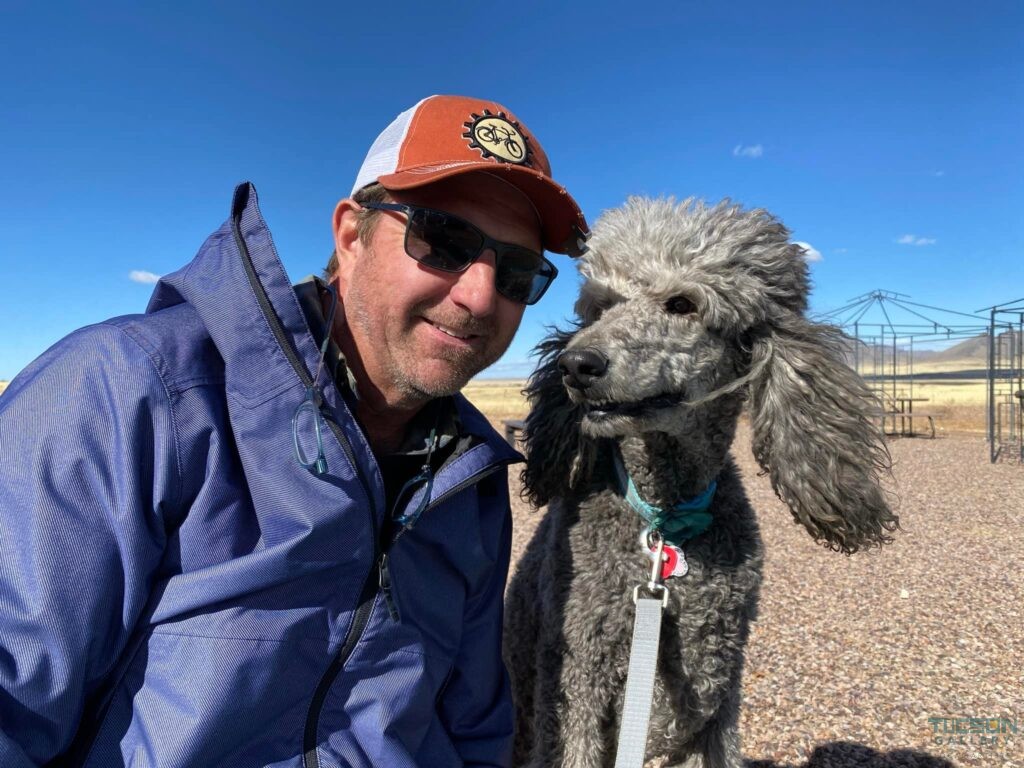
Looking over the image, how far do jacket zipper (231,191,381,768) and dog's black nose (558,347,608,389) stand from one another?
73 centimetres

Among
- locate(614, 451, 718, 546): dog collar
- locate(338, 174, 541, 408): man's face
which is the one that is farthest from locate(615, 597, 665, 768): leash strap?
locate(338, 174, 541, 408): man's face

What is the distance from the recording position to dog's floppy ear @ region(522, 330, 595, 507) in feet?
7.61

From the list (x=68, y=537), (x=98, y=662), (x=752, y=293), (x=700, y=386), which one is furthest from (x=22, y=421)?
(x=752, y=293)

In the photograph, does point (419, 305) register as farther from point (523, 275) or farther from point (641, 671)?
point (641, 671)

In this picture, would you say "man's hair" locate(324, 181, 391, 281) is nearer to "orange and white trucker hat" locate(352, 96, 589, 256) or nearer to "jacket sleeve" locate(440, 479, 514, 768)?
"orange and white trucker hat" locate(352, 96, 589, 256)

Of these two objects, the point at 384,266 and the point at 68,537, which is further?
the point at 384,266

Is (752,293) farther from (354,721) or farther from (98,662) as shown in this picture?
(98,662)

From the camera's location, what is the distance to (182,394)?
140 cm

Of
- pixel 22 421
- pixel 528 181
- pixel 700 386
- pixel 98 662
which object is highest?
pixel 528 181

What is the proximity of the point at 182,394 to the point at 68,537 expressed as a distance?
339mm

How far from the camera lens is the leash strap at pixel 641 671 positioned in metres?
1.80

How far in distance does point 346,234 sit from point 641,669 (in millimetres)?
1491

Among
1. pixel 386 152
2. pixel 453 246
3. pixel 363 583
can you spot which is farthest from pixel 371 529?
pixel 386 152

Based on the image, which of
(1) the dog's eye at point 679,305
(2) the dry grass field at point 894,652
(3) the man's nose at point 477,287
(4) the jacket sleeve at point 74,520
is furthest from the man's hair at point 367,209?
(2) the dry grass field at point 894,652
